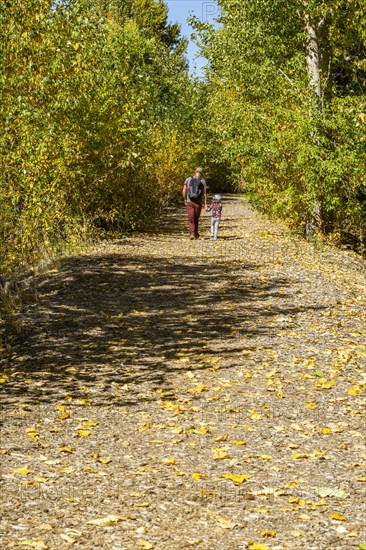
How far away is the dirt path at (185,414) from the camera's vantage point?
512 cm

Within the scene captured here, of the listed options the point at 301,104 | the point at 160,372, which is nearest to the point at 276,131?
the point at 301,104

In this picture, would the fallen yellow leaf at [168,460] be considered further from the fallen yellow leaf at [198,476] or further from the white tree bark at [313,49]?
the white tree bark at [313,49]

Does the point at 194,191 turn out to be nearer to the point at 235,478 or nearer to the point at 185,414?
the point at 185,414

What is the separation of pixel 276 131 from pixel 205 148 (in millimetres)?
21547

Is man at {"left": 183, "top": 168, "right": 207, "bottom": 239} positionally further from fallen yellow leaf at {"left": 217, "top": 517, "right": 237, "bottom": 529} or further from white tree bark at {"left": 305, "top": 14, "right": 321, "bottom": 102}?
fallen yellow leaf at {"left": 217, "top": 517, "right": 237, "bottom": 529}

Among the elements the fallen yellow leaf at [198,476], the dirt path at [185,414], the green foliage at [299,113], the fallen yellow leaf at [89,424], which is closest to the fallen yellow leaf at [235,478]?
the dirt path at [185,414]

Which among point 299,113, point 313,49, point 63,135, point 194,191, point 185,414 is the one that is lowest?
point 185,414

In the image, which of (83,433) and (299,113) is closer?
(83,433)

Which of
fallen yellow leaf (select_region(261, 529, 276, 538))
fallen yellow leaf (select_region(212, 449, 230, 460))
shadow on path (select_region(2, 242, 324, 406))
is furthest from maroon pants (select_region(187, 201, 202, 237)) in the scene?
fallen yellow leaf (select_region(261, 529, 276, 538))

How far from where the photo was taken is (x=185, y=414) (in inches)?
297

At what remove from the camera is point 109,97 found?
65.4 ft

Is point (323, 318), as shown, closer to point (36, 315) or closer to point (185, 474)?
point (36, 315)

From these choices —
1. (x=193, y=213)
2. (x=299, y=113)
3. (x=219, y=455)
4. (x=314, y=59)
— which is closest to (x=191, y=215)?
(x=193, y=213)

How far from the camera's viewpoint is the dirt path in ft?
16.8
